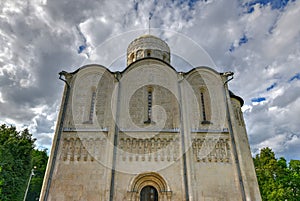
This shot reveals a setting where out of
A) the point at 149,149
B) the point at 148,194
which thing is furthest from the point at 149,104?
the point at 148,194

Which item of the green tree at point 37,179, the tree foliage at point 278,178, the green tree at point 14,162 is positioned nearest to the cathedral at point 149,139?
the green tree at point 14,162

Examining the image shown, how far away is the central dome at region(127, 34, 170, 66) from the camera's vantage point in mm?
17609

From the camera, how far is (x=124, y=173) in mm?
10031

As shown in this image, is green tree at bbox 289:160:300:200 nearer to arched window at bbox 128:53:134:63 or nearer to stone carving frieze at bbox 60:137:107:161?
stone carving frieze at bbox 60:137:107:161

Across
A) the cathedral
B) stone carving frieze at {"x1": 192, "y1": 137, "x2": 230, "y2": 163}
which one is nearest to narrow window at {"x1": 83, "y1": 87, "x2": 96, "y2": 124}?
the cathedral

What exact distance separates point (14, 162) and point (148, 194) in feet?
35.4

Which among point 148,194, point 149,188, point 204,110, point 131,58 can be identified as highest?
point 131,58

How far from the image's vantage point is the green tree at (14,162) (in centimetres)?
1403

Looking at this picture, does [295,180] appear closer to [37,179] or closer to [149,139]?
[149,139]

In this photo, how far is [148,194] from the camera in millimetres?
10164

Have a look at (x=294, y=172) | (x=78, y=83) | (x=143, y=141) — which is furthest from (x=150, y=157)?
(x=294, y=172)

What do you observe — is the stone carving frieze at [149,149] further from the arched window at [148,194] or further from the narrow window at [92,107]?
the narrow window at [92,107]

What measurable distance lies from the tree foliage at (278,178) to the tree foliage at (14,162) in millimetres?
19512

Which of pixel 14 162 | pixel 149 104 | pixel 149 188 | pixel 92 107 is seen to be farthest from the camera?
pixel 14 162
